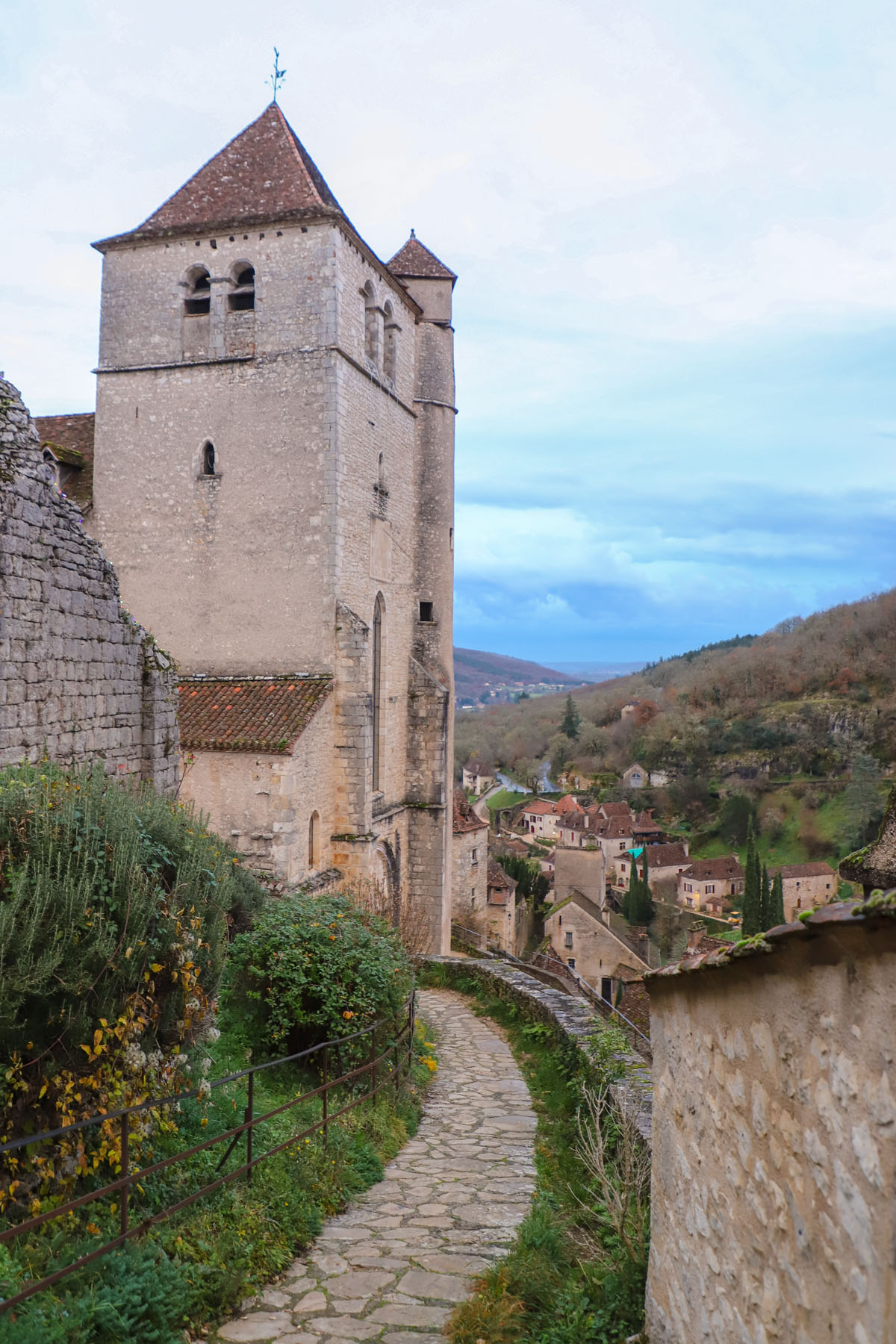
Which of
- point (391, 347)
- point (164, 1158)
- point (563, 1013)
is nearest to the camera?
point (164, 1158)

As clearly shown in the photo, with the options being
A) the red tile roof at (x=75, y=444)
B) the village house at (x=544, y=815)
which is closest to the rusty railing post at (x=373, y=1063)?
the red tile roof at (x=75, y=444)

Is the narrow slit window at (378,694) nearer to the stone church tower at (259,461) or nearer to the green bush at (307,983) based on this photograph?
the stone church tower at (259,461)

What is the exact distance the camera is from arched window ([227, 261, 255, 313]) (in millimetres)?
16484

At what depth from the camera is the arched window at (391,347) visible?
19.0 metres

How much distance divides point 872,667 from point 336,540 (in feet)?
290

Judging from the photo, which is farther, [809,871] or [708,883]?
[708,883]

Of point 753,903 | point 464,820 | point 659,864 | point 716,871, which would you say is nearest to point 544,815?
point 659,864

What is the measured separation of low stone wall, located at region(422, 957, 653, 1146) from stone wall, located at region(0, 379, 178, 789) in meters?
4.93

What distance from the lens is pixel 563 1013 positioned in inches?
410

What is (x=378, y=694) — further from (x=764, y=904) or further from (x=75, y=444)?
(x=764, y=904)

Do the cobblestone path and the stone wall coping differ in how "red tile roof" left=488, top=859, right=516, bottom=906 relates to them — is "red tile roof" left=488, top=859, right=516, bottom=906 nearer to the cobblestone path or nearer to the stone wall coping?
the cobblestone path

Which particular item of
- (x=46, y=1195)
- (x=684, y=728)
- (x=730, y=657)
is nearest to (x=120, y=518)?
(x=46, y=1195)

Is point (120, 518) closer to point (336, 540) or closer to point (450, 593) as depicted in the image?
point (336, 540)

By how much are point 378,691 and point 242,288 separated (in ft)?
25.6
